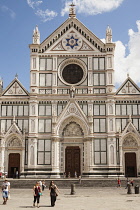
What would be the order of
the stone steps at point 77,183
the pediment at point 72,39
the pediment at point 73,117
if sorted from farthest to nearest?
1. the pediment at point 72,39
2. the pediment at point 73,117
3. the stone steps at point 77,183

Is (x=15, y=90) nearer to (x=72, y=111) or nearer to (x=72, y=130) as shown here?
(x=72, y=111)

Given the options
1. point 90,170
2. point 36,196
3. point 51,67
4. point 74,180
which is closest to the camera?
point 36,196

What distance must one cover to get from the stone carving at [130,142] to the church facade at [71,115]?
13cm

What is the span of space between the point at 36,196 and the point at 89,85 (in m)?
25.0

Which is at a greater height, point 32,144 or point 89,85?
point 89,85

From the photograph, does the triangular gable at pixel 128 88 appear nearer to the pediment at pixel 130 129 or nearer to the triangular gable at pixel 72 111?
the pediment at pixel 130 129

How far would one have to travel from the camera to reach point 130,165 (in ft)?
137

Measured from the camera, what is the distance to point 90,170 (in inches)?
1609

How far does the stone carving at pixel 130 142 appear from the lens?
41969mm

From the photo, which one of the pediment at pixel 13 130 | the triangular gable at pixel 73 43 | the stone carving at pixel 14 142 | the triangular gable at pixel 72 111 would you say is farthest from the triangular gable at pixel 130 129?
the stone carving at pixel 14 142

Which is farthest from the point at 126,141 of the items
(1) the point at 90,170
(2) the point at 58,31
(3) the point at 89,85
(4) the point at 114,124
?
(2) the point at 58,31

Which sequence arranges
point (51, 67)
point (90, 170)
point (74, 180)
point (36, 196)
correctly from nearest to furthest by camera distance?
point (36, 196) < point (74, 180) < point (90, 170) < point (51, 67)

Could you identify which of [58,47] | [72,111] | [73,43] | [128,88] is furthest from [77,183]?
[73,43]

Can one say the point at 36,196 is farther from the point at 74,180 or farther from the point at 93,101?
the point at 93,101
